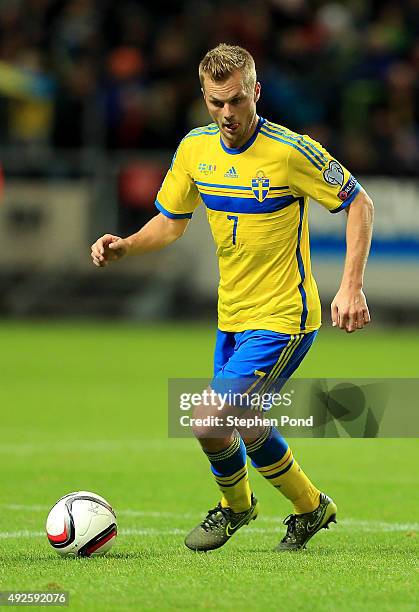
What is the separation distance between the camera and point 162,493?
8266 millimetres

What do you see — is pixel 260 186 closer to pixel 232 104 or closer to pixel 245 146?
pixel 245 146

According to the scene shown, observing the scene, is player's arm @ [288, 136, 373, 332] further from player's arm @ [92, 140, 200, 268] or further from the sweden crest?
player's arm @ [92, 140, 200, 268]

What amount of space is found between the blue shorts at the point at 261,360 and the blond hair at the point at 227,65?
1.15 m

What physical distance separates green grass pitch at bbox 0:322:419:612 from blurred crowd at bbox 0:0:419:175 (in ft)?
14.4

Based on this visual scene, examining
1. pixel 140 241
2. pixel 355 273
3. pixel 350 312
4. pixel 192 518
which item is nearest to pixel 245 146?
pixel 140 241

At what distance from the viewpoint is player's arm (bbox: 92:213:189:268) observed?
6371 millimetres

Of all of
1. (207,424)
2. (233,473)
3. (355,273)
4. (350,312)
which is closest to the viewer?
(350,312)

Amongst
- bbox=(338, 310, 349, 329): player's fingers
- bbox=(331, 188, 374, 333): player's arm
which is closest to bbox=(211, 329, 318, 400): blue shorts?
bbox=(331, 188, 374, 333): player's arm

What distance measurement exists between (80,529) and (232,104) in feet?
6.73

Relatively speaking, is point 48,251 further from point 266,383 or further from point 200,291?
point 266,383

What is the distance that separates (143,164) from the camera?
18.8 m

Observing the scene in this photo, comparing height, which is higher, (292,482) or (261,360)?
(261,360)

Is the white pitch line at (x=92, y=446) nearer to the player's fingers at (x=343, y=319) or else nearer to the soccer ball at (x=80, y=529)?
the soccer ball at (x=80, y=529)

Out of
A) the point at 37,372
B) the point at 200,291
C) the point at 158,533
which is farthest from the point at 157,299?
the point at 158,533
